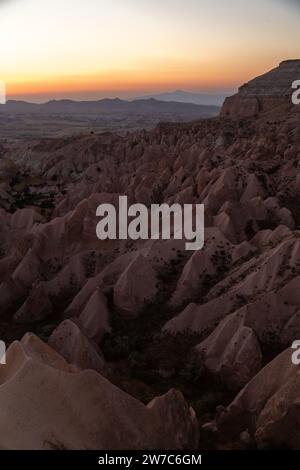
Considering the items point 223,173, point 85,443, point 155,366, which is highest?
point 223,173

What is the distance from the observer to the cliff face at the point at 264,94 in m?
66.4

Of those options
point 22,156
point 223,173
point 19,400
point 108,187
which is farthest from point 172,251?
point 22,156

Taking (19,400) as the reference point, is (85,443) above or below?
below

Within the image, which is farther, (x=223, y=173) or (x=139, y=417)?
(x=223, y=173)

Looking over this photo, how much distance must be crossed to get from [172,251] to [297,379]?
1142 cm

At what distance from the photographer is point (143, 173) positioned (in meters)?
42.6

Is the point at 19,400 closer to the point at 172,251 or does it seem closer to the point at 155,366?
the point at 155,366

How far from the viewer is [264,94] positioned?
230ft

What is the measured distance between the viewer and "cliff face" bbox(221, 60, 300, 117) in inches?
2616

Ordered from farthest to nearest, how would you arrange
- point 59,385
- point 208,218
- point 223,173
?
point 223,173, point 208,218, point 59,385

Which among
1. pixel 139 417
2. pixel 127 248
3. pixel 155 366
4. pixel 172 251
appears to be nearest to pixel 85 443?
pixel 139 417

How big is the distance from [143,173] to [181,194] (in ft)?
45.6

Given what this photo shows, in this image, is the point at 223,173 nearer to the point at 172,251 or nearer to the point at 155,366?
the point at 172,251

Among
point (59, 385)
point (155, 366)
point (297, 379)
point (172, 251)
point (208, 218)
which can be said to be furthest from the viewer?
point (208, 218)
